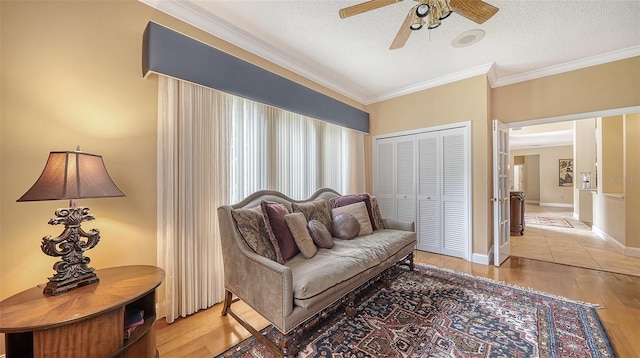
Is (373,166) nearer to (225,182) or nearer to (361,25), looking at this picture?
(361,25)

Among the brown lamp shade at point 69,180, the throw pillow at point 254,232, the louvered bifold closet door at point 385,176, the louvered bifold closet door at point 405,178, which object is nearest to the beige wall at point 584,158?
the louvered bifold closet door at point 405,178

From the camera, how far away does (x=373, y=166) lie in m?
4.45

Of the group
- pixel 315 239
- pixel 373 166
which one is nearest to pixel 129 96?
pixel 315 239

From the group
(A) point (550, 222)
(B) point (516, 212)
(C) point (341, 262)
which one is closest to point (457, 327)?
(C) point (341, 262)

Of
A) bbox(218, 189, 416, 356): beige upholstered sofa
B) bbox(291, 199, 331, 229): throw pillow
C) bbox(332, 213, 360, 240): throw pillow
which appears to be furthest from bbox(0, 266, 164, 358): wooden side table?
bbox(332, 213, 360, 240): throw pillow

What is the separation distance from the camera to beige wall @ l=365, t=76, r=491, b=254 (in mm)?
3301

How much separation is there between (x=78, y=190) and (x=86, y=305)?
0.58 m

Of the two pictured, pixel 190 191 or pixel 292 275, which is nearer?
pixel 292 275

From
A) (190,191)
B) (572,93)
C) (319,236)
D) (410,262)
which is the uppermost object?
(572,93)

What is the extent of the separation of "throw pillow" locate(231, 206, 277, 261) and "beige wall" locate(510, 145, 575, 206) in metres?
12.1

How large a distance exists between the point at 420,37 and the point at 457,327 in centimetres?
280

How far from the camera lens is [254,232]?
197cm

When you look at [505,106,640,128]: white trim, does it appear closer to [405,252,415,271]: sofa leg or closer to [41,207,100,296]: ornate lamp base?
[405,252,415,271]: sofa leg

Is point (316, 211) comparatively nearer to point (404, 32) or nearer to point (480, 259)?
point (404, 32)
